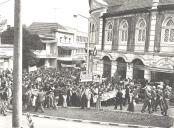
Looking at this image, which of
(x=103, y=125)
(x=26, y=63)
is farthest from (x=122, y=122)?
(x=26, y=63)

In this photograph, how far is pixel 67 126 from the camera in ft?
48.4

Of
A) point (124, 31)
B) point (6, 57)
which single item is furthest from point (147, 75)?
point (6, 57)

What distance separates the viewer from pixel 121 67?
30.2 m

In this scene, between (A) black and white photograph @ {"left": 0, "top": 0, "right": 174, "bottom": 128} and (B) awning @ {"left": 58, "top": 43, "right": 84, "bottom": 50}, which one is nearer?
(A) black and white photograph @ {"left": 0, "top": 0, "right": 174, "bottom": 128}

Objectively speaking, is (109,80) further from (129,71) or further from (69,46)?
(69,46)

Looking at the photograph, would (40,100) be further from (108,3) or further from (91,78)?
(108,3)

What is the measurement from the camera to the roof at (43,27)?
6334 centimetres

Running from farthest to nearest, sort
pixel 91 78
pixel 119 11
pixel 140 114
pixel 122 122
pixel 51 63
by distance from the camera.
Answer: pixel 51 63, pixel 119 11, pixel 91 78, pixel 140 114, pixel 122 122

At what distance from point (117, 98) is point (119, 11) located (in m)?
12.4

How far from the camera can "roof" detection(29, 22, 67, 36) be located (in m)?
63.3

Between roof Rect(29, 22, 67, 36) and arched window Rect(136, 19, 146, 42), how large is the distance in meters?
34.1

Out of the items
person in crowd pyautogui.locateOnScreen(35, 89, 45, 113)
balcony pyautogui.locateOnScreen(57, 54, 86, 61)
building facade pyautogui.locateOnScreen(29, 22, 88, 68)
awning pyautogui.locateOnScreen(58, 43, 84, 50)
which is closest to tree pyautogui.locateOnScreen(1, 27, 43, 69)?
building facade pyautogui.locateOnScreen(29, 22, 88, 68)

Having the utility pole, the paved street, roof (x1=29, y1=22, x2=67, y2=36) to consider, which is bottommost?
the paved street

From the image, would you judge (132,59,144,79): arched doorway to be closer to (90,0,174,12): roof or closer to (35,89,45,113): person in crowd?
(90,0,174,12): roof
